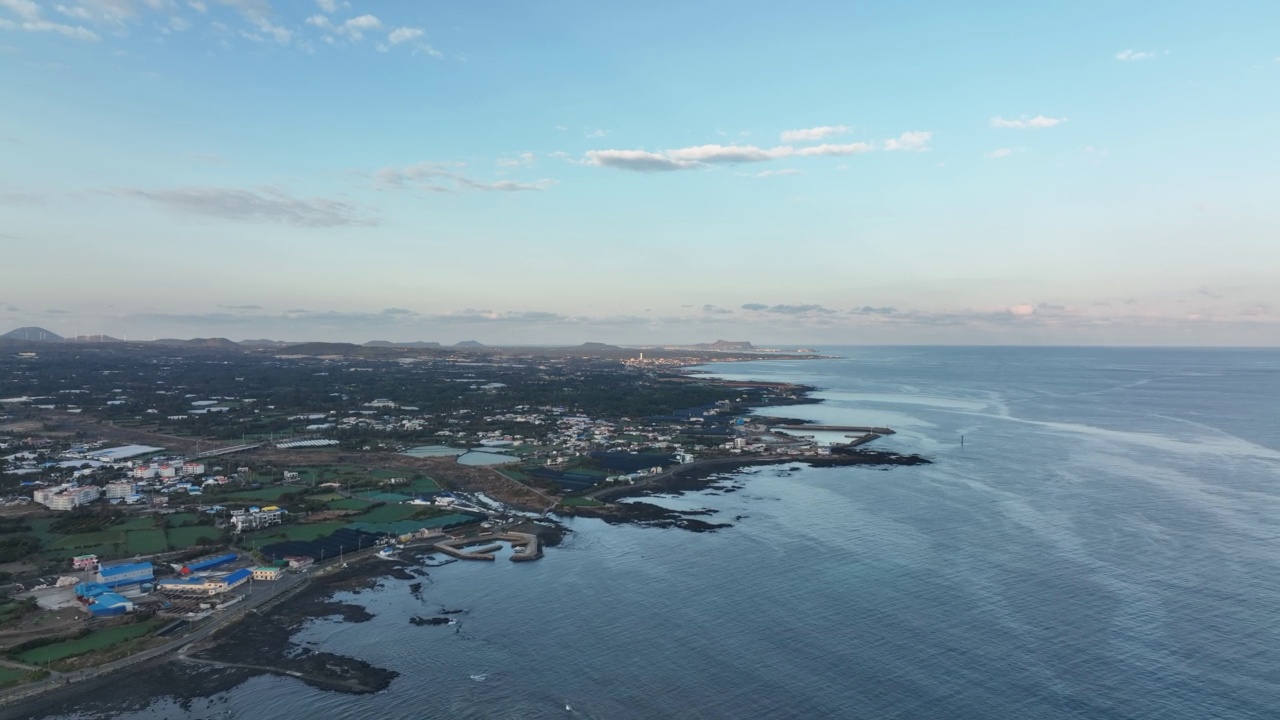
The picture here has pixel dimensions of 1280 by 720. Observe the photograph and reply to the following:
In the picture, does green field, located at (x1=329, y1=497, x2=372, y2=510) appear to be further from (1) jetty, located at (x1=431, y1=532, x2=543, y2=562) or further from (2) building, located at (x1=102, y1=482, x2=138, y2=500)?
(2) building, located at (x1=102, y1=482, x2=138, y2=500)

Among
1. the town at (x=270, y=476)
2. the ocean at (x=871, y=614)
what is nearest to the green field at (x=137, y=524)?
the town at (x=270, y=476)

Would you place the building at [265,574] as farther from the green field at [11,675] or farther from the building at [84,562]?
the green field at [11,675]

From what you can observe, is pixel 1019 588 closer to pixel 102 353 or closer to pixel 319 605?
pixel 319 605

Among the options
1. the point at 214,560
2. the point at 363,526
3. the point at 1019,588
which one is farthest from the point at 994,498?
the point at 214,560

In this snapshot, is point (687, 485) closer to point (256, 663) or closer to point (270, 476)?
point (270, 476)

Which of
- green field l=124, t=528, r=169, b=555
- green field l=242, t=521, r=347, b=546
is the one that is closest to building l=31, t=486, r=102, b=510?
green field l=124, t=528, r=169, b=555

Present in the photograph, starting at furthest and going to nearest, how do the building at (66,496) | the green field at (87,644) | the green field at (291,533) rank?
the building at (66,496) → the green field at (291,533) → the green field at (87,644)
